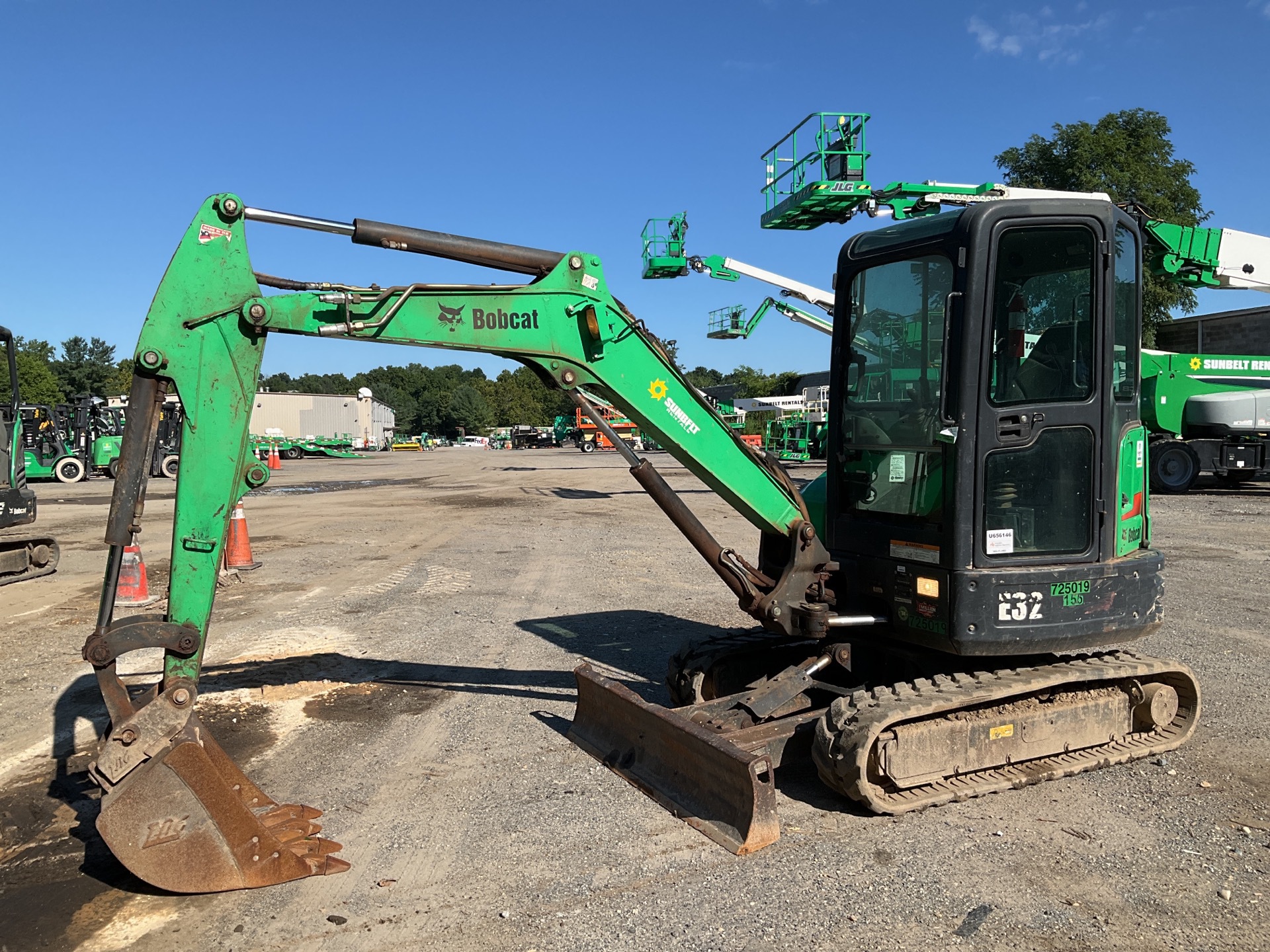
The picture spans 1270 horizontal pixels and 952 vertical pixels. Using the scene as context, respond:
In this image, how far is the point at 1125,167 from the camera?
35.3m

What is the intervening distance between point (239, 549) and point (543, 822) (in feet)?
28.6

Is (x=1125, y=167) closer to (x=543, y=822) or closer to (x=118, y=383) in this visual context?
(x=543, y=822)

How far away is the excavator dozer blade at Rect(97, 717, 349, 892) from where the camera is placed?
3.68 m

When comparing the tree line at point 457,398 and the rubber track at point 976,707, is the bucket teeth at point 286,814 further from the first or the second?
the tree line at point 457,398

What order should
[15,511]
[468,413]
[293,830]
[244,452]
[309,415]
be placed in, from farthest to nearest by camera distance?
1. [468,413]
2. [309,415]
3. [15,511]
4. [293,830]
5. [244,452]

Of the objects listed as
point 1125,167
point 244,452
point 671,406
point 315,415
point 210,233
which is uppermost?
point 1125,167

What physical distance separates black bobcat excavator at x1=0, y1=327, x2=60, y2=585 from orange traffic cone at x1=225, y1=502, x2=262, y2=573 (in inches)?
74.4

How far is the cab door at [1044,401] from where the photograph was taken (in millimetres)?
4602

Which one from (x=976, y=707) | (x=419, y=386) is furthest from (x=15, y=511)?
(x=419, y=386)

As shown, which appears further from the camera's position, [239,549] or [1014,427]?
[239,549]

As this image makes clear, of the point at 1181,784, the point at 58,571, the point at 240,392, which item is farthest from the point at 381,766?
the point at 58,571

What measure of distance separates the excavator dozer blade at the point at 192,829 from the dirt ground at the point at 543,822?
0.30ft

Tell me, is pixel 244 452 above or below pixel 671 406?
below

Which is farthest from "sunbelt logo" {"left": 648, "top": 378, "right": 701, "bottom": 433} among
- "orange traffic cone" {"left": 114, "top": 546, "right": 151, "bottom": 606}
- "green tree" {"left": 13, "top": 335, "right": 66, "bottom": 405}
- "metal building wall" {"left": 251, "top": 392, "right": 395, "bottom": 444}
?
"green tree" {"left": 13, "top": 335, "right": 66, "bottom": 405}
